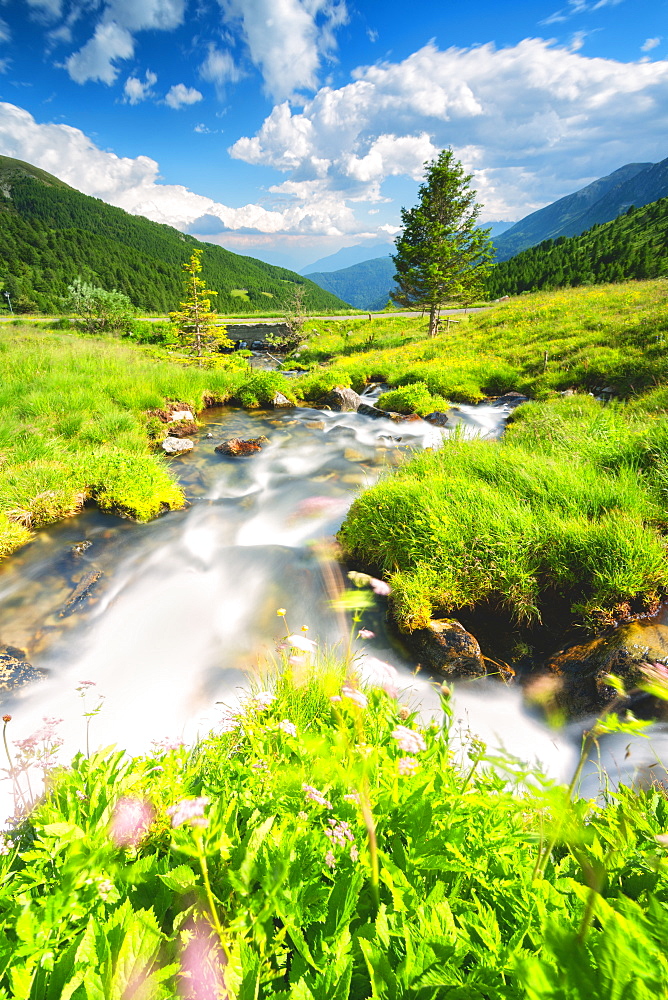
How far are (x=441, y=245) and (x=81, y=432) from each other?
25.9 m

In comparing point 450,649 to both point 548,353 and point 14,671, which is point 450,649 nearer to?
point 14,671

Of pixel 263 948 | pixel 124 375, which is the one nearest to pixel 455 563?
pixel 263 948

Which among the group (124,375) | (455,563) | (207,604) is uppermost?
(124,375)

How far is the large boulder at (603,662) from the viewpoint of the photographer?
373 centimetres

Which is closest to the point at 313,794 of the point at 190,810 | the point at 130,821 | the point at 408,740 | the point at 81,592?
the point at 408,740

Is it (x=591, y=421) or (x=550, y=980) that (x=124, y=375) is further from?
(x=550, y=980)

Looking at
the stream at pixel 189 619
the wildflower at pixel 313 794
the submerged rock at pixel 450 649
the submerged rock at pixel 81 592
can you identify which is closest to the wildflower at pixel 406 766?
the wildflower at pixel 313 794

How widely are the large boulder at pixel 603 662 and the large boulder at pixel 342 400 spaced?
499 inches

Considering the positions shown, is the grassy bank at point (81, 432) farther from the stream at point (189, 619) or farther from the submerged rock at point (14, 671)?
the submerged rock at point (14, 671)

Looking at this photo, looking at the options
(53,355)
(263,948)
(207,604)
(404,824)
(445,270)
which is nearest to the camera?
(263,948)

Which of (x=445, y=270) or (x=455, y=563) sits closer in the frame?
(x=455, y=563)

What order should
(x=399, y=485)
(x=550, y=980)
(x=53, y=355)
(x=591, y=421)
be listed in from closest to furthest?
(x=550, y=980) → (x=399, y=485) → (x=591, y=421) → (x=53, y=355)

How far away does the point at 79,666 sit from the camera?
180 inches

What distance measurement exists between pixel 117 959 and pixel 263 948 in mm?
460
